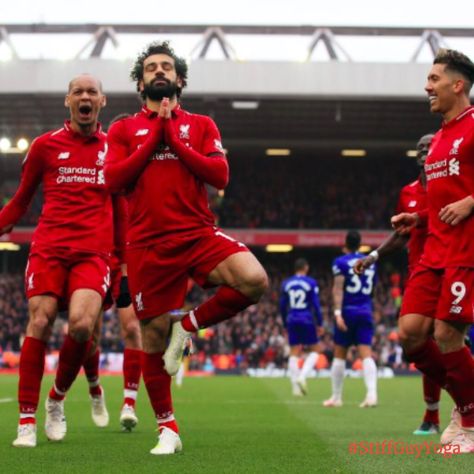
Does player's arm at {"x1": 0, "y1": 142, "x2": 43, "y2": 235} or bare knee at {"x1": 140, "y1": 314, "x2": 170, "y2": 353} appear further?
player's arm at {"x1": 0, "y1": 142, "x2": 43, "y2": 235}

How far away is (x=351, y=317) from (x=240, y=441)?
656 centimetres

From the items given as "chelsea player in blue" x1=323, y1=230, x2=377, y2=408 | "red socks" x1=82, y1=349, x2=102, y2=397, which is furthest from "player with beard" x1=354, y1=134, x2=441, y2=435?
"chelsea player in blue" x1=323, y1=230, x2=377, y2=408

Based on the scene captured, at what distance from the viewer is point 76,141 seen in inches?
304

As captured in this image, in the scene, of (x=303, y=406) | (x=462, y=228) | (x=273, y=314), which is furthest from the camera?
(x=273, y=314)

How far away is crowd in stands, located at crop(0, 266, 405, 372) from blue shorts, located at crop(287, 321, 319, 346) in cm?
1311

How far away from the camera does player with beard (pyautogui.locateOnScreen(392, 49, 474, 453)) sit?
638cm

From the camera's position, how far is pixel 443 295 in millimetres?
6422

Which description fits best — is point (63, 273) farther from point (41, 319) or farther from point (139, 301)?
point (139, 301)

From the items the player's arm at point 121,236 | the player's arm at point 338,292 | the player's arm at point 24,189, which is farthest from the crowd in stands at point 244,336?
the player's arm at point 24,189

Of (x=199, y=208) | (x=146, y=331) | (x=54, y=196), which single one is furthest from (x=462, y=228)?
(x=54, y=196)

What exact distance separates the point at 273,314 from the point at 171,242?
1200 inches

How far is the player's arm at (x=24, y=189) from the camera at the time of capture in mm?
7625

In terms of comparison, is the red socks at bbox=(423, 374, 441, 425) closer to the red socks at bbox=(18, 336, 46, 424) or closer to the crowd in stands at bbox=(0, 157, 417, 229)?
the red socks at bbox=(18, 336, 46, 424)

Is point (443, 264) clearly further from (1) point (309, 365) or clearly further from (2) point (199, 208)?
(1) point (309, 365)
